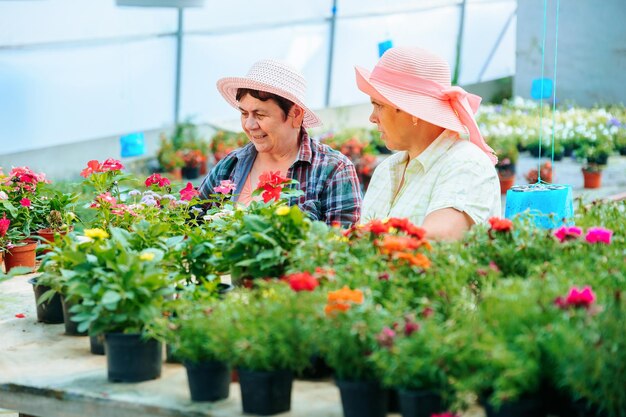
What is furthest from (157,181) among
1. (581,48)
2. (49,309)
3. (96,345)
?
(581,48)

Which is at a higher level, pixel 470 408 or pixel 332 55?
pixel 332 55

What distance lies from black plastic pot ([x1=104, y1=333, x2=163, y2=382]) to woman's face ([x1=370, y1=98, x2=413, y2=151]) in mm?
1300

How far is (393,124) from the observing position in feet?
11.2

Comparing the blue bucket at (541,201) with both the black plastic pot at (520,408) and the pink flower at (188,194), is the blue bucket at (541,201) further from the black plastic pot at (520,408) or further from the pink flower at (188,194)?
the black plastic pot at (520,408)

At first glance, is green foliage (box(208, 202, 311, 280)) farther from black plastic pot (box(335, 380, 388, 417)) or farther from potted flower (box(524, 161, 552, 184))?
potted flower (box(524, 161, 552, 184))

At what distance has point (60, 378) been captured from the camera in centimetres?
251

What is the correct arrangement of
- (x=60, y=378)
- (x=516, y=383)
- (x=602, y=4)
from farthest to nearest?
(x=602, y=4) < (x=60, y=378) < (x=516, y=383)

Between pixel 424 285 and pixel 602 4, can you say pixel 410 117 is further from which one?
pixel 602 4

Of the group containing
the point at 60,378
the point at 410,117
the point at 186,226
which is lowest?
the point at 60,378

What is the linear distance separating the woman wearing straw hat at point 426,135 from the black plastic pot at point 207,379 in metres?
1.13

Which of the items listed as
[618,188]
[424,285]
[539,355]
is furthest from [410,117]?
[618,188]

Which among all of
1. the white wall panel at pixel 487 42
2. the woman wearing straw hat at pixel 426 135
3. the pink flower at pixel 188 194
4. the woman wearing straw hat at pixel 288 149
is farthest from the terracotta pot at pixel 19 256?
the white wall panel at pixel 487 42

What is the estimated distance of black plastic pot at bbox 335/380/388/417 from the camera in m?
2.06

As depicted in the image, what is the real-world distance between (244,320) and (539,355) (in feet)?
2.06
